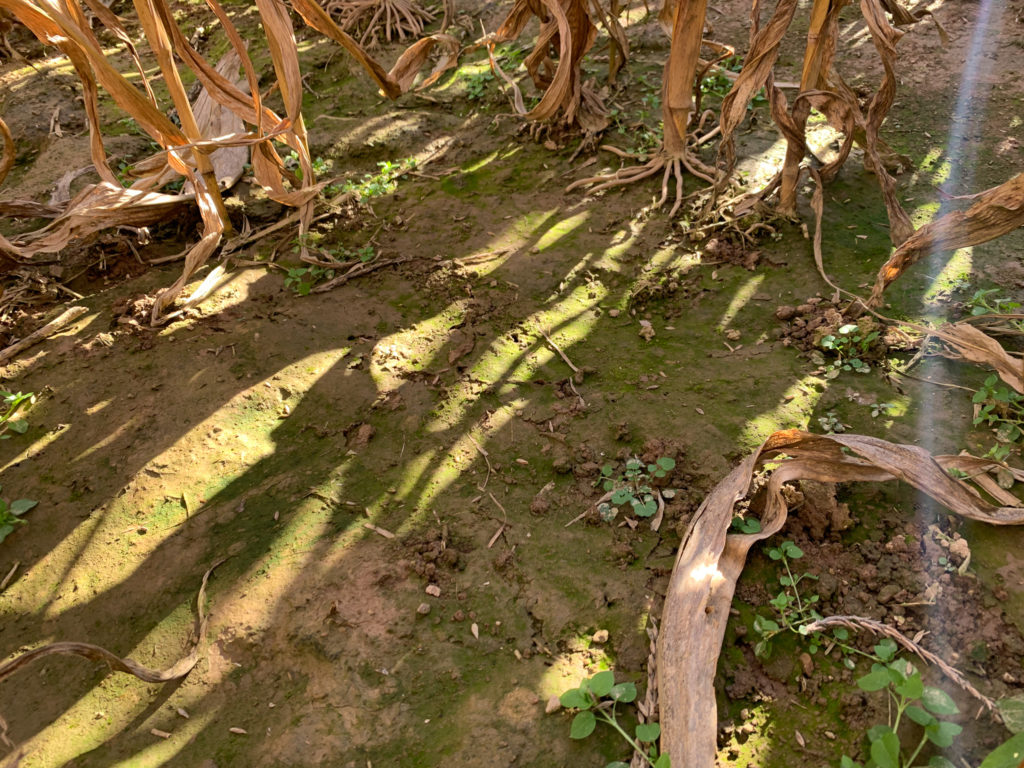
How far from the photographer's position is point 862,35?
4090 mm

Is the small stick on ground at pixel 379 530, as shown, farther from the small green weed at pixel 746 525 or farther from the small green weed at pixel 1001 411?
the small green weed at pixel 1001 411

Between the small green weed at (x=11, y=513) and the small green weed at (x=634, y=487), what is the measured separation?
6.52ft

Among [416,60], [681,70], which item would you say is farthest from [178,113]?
[681,70]

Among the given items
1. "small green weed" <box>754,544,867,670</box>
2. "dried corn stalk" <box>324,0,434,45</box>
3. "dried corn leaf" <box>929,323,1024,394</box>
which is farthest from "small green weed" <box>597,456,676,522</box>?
"dried corn stalk" <box>324,0,434,45</box>

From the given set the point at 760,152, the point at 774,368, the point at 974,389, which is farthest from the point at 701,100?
the point at 974,389

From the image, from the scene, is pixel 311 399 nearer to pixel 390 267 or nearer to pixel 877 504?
pixel 390 267

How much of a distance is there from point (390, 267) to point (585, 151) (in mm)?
1343

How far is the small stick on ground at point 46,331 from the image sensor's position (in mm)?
2865

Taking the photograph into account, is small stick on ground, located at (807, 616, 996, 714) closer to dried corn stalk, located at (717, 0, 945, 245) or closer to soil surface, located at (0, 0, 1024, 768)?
soil surface, located at (0, 0, 1024, 768)

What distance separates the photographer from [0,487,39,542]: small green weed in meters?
2.21

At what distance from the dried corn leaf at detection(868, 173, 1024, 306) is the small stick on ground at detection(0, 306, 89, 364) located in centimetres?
343

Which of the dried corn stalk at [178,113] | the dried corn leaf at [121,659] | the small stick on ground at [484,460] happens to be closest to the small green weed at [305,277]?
the dried corn stalk at [178,113]

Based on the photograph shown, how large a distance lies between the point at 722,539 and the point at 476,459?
880mm

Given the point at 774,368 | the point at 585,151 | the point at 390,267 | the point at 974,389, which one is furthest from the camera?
the point at 585,151
